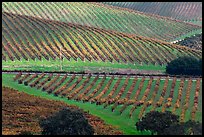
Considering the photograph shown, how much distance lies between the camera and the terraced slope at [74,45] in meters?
118

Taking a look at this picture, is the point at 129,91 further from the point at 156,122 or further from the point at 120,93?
the point at 156,122

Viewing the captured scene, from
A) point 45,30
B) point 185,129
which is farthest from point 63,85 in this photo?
point 45,30

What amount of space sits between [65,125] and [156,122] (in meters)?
10.8

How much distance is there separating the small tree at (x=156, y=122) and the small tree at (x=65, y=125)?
22.7ft

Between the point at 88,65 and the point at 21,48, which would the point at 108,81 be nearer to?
the point at 88,65

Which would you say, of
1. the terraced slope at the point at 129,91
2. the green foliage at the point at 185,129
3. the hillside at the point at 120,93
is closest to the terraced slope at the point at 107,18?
the terraced slope at the point at 129,91

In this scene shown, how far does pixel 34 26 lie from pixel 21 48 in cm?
1707

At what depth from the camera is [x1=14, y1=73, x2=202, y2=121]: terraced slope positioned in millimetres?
77188

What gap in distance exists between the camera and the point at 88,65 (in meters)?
112

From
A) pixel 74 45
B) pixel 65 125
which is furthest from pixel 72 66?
pixel 65 125

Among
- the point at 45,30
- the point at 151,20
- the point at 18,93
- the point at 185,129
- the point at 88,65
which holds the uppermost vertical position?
the point at 151,20

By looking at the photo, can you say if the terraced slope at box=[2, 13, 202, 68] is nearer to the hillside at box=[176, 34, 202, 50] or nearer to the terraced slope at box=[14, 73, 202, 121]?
the hillside at box=[176, 34, 202, 50]

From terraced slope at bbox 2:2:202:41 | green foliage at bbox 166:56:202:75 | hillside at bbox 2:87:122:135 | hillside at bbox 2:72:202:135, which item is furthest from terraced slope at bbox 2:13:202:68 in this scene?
hillside at bbox 2:87:122:135

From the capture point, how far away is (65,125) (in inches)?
2409
